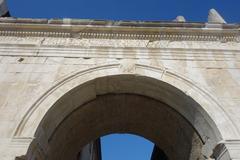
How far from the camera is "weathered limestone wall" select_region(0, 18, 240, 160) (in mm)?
4387

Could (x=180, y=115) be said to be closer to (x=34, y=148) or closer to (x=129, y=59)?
(x=129, y=59)

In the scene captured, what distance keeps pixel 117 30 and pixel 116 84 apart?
1.23 m

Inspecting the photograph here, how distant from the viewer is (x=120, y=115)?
5.91 metres

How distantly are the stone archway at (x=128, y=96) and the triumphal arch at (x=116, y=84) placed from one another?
0.06 feet

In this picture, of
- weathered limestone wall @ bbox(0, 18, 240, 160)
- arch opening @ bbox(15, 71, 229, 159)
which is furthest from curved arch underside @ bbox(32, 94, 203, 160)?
weathered limestone wall @ bbox(0, 18, 240, 160)

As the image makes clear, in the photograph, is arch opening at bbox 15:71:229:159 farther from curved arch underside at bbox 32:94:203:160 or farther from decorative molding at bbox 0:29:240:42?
decorative molding at bbox 0:29:240:42

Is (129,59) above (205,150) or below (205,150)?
above

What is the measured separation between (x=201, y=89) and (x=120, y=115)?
2.14m

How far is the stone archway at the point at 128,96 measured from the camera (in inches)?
161

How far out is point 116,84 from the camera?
5.03 meters

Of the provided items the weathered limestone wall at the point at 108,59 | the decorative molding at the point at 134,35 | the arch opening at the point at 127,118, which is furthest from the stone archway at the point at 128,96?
the decorative molding at the point at 134,35

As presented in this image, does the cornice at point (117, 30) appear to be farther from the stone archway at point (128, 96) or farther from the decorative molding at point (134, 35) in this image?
the stone archway at point (128, 96)

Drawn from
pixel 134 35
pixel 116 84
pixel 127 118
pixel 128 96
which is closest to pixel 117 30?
pixel 134 35

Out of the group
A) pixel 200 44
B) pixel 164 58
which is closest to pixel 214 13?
pixel 200 44
